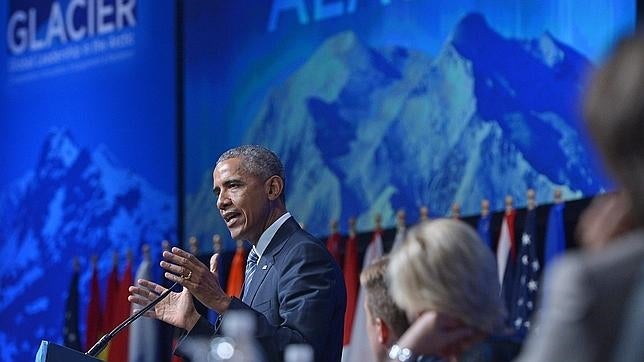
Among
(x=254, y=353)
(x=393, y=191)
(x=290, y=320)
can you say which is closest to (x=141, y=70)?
(x=393, y=191)

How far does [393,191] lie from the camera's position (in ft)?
25.7

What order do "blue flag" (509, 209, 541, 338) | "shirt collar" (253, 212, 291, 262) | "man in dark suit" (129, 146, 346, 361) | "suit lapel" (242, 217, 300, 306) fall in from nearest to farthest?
1. "man in dark suit" (129, 146, 346, 361)
2. "suit lapel" (242, 217, 300, 306)
3. "shirt collar" (253, 212, 291, 262)
4. "blue flag" (509, 209, 541, 338)

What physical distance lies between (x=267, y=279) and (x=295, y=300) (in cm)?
20

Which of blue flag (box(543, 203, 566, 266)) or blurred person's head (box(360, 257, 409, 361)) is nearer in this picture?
blurred person's head (box(360, 257, 409, 361))

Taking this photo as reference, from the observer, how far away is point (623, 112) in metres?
1.35

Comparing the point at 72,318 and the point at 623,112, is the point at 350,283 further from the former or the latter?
the point at 623,112

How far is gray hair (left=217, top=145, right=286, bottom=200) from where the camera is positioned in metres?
4.50

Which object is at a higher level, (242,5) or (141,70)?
(242,5)

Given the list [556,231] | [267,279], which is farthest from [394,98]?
[267,279]

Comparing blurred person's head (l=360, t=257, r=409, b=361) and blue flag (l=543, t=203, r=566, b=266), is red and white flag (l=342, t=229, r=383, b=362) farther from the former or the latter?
blurred person's head (l=360, t=257, r=409, b=361)

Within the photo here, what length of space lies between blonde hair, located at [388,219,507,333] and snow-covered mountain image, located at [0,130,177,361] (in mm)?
6939

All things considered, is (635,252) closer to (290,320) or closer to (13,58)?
(290,320)

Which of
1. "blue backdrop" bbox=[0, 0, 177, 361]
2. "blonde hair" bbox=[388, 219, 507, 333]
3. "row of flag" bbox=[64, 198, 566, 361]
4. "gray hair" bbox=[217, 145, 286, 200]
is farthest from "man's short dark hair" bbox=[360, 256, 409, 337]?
"blue backdrop" bbox=[0, 0, 177, 361]

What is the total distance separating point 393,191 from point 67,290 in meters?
2.59
